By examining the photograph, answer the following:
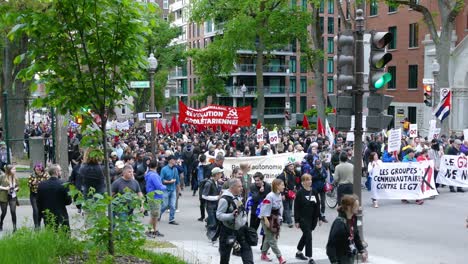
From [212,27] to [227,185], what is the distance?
69454mm

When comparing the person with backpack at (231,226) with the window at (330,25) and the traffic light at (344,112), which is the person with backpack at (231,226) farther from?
the window at (330,25)

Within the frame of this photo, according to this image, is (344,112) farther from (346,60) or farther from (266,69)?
(266,69)

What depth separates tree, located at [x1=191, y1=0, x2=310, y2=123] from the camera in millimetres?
39656

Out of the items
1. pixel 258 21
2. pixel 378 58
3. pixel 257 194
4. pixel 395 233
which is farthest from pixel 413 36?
pixel 378 58

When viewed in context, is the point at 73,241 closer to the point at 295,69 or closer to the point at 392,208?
the point at 392,208

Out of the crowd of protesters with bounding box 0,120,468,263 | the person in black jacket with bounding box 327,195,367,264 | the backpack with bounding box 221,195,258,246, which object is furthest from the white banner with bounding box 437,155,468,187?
the person in black jacket with bounding box 327,195,367,264

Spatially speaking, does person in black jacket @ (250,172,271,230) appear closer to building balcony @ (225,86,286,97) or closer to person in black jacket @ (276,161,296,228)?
person in black jacket @ (276,161,296,228)

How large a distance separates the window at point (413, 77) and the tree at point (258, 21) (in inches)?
415

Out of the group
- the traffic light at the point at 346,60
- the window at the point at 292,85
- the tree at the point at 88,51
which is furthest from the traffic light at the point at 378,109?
the window at the point at 292,85

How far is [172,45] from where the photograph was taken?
207ft

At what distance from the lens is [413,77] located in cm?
4578

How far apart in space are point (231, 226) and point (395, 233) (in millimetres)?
5720

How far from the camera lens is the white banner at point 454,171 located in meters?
18.1

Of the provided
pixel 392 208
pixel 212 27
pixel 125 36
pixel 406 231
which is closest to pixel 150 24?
pixel 125 36
